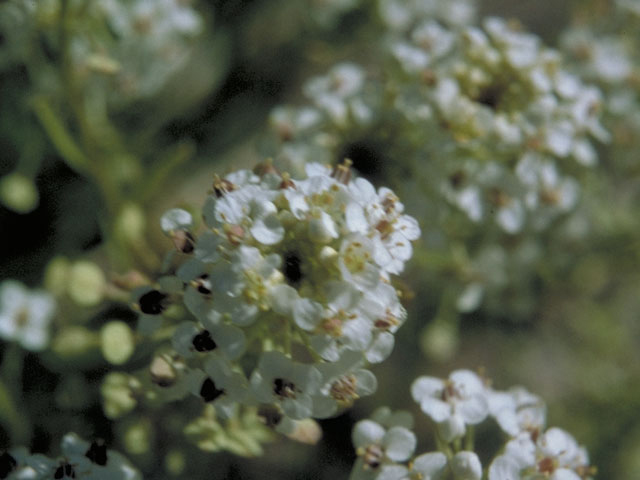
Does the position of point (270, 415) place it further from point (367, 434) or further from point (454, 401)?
point (454, 401)

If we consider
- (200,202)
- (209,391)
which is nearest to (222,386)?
(209,391)

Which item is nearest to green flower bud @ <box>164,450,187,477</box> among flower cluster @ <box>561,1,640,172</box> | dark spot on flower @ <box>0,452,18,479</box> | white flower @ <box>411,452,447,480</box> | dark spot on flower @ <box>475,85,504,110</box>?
dark spot on flower @ <box>0,452,18,479</box>

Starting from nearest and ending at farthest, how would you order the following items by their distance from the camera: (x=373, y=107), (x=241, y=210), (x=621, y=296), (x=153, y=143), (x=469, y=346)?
Answer: (x=241, y=210), (x=373, y=107), (x=153, y=143), (x=621, y=296), (x=469, y=346)

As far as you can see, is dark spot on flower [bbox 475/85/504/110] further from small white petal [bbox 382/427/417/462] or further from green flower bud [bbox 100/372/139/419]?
green flower bud [bbox 100/372/139/419]

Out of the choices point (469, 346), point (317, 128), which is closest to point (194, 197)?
point (317, 128)

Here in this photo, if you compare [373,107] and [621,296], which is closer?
[373,107]

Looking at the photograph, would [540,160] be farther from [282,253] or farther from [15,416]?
[15,416]

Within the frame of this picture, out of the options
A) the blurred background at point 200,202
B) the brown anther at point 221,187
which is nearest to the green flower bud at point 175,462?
the blurred background at point 200,202
